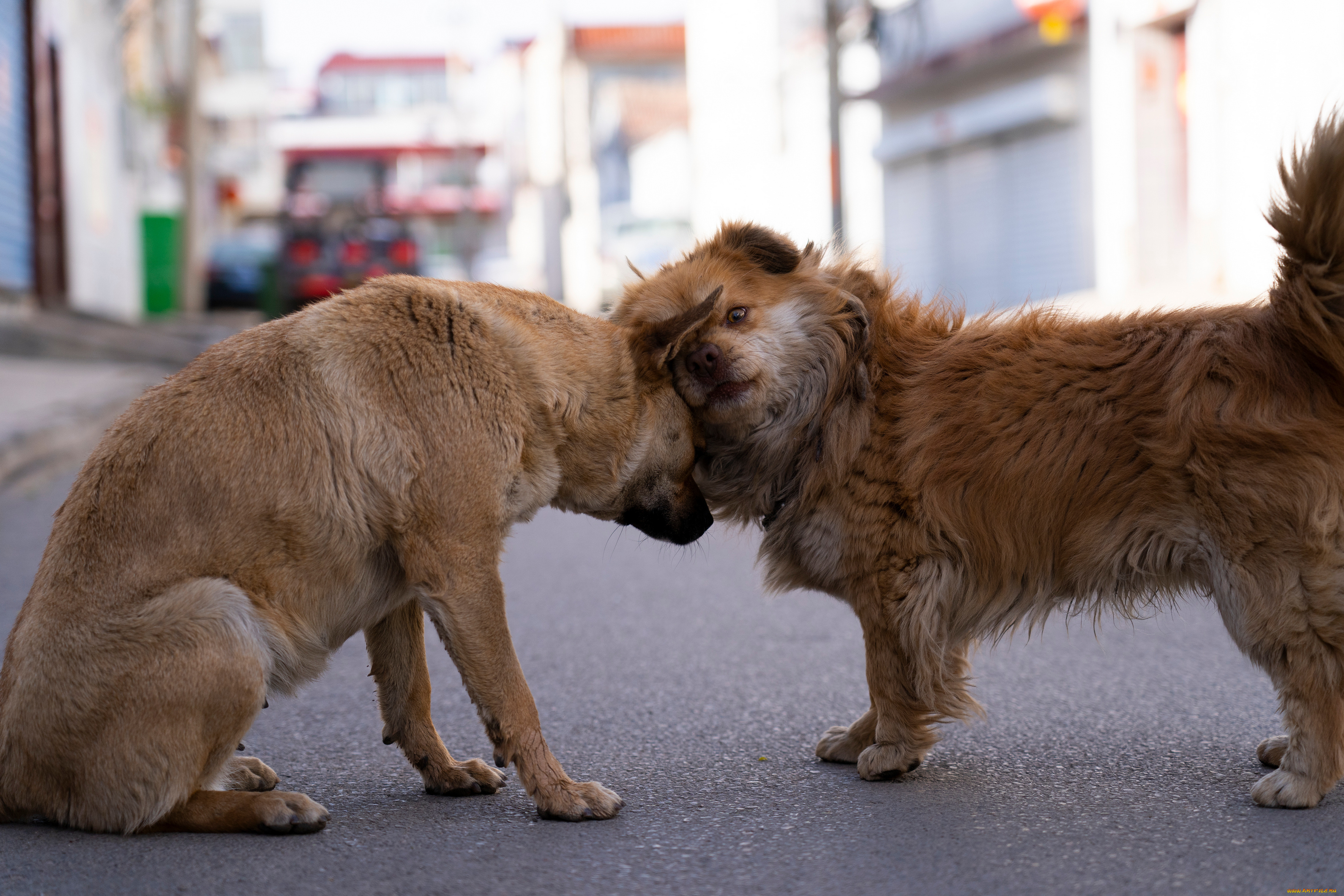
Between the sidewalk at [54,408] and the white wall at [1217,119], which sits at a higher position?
the white wall at [1217,119]

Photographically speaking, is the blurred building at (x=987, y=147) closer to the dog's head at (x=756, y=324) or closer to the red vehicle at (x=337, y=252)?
the red vehicle at (x=337, y=252)

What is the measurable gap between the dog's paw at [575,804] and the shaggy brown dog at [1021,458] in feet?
2.40

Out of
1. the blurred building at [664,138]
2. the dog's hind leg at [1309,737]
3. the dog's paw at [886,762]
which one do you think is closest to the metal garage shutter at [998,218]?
the blurred building at [664,138]

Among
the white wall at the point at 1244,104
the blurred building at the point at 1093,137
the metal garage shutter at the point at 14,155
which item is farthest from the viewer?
the metal garage shutter at the point at 14,155

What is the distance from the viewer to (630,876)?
2.69m

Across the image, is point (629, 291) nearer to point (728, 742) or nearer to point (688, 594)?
point (728, 742)

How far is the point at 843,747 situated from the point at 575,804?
910mm

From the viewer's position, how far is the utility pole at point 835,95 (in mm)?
17172

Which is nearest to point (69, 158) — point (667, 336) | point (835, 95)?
point (835, 95)

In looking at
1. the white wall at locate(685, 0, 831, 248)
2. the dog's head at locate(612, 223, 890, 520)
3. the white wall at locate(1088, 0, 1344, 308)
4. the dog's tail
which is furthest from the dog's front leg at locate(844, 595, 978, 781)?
the white wall at locate(685, 0, 831, 248)

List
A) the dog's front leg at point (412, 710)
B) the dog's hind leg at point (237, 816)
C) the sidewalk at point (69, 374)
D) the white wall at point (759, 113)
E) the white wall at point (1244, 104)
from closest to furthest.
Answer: the dog's hind leg at point (237, 816), the dog's front leg at point (412, 710), the sidewalk at point (69, 374), the white wall at point (1244, 104), the white wall at point (759, 113)

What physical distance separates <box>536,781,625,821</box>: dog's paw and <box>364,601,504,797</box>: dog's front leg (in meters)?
→ 0.36

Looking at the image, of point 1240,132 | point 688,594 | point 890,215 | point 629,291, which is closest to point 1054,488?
point 629,291

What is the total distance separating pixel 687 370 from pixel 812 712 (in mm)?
1194
